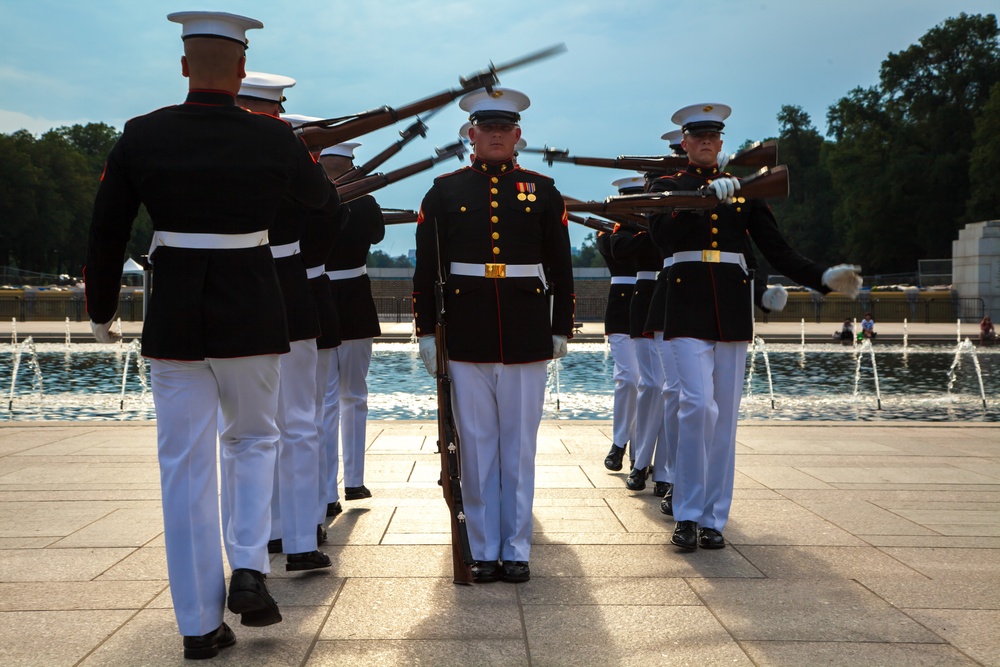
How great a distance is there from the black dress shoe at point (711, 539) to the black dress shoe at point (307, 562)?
1.87 metres

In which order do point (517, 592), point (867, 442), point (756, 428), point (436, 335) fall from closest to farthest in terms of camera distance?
point (517, 592)
point (436, 335)
point (867, 442)
point (756, 428)

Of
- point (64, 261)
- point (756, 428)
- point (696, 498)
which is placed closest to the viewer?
point (696, 498)

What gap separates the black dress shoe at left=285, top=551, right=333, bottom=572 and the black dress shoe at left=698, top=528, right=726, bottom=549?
1.87m

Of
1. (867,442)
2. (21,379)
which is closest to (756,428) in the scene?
(867,442)

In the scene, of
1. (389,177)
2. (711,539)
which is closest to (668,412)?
(711,539)

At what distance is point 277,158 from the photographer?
3746mm

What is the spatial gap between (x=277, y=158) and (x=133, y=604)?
74.0 inches

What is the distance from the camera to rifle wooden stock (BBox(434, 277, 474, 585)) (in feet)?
14.6

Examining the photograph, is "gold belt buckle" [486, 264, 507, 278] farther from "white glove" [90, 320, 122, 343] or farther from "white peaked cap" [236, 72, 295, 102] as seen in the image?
"white glove" [90, 320, 122, 343]

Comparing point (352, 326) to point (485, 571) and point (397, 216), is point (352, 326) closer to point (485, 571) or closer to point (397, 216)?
point (397, 216)

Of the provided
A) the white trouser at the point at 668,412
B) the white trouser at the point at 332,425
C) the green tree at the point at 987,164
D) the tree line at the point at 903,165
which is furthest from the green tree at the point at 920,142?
the white trouser at the point at 332,425

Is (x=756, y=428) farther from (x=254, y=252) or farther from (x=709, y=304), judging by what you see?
(x=254, y=252)

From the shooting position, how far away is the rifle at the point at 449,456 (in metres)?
4.46

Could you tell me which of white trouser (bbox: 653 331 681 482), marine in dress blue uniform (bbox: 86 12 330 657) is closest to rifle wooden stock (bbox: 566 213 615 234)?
white trouser (bbox: 653 331 681 482)
